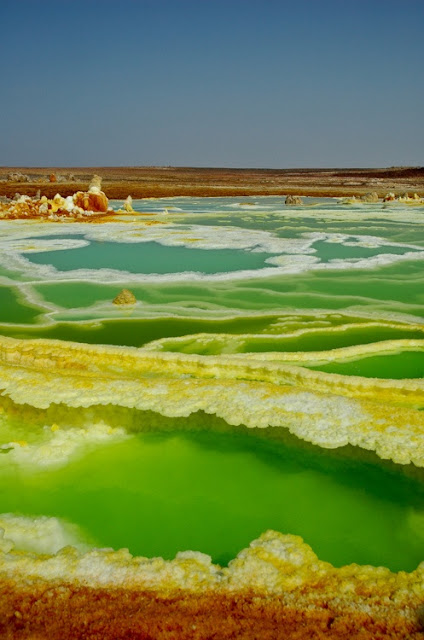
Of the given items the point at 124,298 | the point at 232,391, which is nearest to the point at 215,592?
the point at 232,391

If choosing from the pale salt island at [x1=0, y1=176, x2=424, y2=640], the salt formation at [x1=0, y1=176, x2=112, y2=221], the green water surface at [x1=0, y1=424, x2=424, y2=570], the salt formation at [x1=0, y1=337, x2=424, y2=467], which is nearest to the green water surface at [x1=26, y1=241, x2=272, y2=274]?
the pale salt island at [x1=0, y1=176, x2=424, y2=640]

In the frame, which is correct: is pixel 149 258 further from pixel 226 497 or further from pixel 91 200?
pixel 91 200

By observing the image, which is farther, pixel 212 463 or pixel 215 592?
pixel 212 463

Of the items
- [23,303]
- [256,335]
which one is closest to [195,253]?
[23,303]

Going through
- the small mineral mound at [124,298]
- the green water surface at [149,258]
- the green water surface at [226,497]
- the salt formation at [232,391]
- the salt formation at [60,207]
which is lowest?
the green water surface at [226,497]

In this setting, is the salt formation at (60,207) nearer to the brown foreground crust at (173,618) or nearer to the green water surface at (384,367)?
the green water surface at (384,367)

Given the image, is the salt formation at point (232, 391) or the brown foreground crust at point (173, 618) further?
the salt formation at point (232, 391)

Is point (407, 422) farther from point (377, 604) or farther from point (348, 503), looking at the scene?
point (377, 604)


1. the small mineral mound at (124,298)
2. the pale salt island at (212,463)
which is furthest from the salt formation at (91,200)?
the small mineral mound at (124,298)
